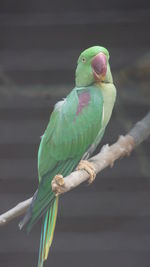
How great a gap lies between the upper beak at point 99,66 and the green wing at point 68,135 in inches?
2.5

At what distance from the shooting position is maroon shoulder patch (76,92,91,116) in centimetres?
127

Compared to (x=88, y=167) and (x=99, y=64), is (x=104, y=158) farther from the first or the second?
(x=99, y=64)

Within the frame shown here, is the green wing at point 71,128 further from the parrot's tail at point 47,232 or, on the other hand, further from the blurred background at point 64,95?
the blurred background at point 64,95

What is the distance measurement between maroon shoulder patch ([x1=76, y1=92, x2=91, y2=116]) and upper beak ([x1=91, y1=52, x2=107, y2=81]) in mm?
60

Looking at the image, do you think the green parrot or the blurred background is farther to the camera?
the blurred background

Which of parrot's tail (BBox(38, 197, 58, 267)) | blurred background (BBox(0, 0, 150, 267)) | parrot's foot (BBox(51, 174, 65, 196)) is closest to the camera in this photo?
parrot's foot (BBox(51, 174, 65, 196))

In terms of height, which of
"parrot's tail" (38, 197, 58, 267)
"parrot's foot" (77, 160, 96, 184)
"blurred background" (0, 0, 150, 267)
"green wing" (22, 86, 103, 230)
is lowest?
"parrot's tail" (38, 197, 58, 267)

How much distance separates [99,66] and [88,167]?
0.70ft

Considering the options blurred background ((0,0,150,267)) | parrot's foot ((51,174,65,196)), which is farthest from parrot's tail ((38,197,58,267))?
blurred background ((0,0,150,267))

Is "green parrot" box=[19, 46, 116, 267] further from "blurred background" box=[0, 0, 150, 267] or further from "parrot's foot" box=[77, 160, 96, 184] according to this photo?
"blurred background" box=[0, 0, 150, 267]

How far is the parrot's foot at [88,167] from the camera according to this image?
1.25 metres

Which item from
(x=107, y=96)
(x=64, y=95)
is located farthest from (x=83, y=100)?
(x=64, y=95)

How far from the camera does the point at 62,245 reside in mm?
2170

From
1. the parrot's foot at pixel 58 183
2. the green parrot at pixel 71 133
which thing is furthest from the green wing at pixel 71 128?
the parrot's foot at pixel 58 183
